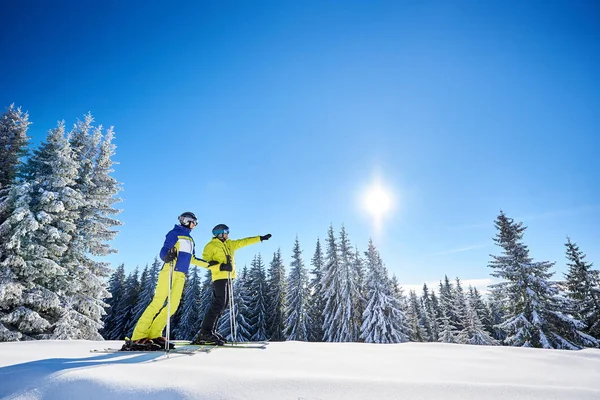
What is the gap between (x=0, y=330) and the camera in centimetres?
939

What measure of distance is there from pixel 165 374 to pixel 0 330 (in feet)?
39.5

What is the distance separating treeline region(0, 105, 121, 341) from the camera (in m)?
10.6

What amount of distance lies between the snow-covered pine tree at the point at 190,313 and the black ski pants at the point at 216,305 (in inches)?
1338

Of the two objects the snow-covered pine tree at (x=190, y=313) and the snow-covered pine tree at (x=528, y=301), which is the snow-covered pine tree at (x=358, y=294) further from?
the snow-covered pine tree at (x=190, y=313)

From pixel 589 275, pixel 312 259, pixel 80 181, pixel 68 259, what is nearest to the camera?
pixel 68 259

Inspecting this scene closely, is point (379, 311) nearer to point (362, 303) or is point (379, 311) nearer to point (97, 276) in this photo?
point (362, 303)

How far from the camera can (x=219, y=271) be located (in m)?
5.34

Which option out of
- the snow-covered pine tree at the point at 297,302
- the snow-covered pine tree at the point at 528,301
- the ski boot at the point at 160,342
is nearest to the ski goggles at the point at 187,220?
the ski boot at the point at 160,342

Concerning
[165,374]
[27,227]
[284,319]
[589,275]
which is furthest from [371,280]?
[165,374]

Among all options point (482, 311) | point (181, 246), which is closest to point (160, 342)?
point (181, 246)

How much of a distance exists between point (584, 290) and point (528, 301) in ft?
25.6

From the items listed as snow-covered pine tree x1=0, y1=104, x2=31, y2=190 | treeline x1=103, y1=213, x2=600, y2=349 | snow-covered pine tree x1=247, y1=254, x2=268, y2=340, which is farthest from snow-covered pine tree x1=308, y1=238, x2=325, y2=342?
snow-covered pine tree x1=0, y1=104, x2=31, y2=190

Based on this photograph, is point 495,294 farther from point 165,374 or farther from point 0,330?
point 0,330

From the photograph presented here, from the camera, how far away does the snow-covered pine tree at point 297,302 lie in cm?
2911
